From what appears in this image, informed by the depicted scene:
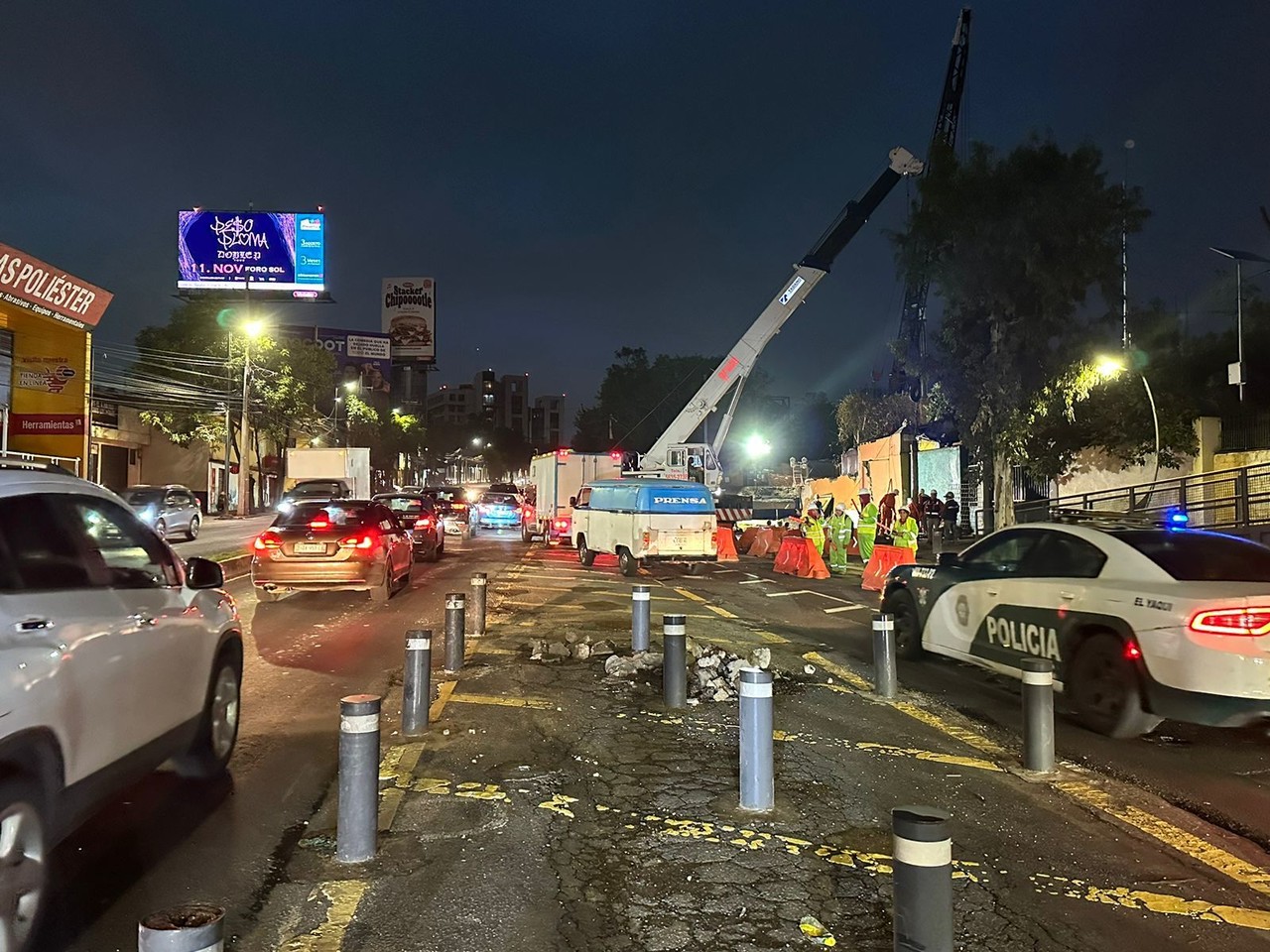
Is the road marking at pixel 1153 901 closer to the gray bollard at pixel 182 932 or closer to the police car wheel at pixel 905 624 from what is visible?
the gray bollard at pixel 182 932

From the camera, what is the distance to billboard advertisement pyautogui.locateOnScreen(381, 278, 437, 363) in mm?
92312

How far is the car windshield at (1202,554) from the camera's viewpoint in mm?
6613

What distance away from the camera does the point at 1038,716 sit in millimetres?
5996

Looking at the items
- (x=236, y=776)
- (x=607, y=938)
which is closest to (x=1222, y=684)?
(x=607, y=938)

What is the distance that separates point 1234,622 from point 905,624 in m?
4.00

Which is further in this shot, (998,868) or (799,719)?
(799,719)

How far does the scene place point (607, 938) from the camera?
3793 mm

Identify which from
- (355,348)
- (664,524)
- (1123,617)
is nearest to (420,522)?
(664,524)

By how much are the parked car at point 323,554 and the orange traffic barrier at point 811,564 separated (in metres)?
9.45

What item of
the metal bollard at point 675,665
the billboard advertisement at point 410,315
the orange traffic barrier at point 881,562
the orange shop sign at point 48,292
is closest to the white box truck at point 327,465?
the orange shop sign at point 48,292

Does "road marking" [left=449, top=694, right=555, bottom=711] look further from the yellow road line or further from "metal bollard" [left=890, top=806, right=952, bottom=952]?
"metal bollard" [left=890, top=806, right=952, bottom=952]

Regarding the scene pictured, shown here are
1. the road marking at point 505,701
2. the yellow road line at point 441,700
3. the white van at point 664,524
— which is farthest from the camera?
the white van at point 664,524

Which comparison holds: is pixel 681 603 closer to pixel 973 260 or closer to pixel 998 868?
pixel 998 868

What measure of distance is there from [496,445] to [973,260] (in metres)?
117
